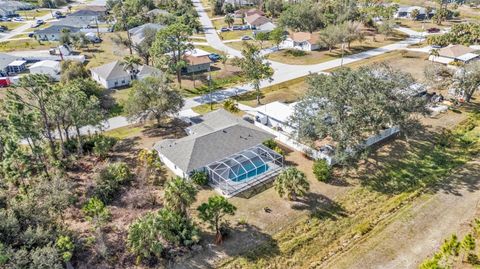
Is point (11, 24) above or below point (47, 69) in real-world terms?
above

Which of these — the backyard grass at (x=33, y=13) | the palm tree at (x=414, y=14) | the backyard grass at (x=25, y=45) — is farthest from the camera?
the backyard grass at (x=33, y=13)

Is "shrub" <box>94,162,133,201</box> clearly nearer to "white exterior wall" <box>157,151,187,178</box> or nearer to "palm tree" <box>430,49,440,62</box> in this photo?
"white exterior wall" <box>157,151,187,178</box>

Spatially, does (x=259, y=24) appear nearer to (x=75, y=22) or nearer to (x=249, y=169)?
(x=75, y=22)

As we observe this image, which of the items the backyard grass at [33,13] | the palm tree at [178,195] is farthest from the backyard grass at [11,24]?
the palm tree at [178,195]

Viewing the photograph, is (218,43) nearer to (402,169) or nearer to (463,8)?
(402,169)

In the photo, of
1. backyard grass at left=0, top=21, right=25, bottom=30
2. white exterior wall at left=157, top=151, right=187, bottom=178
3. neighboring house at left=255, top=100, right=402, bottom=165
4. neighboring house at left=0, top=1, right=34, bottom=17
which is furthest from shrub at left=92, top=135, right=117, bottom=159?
neighboring house at left=0, top=1, right=34, bottom=17

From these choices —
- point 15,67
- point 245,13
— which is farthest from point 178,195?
point 245,13

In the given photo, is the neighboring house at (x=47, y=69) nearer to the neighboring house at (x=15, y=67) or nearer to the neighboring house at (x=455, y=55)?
the neighboring house at (x=15, y=67)
